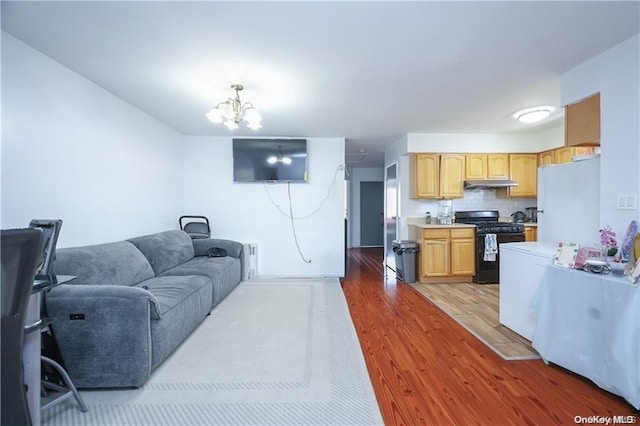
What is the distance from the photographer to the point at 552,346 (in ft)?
6.67

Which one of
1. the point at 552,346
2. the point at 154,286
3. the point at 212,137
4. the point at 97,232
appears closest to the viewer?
the point at 552,346

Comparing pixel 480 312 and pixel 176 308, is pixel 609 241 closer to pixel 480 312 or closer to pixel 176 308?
pixel 480 312

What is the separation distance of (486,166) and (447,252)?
5.10ft

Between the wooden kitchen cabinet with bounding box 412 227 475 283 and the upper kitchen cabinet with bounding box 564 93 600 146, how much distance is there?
201cm

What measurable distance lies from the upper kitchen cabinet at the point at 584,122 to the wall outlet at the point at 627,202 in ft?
1.67

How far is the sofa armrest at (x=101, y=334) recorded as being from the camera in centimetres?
177

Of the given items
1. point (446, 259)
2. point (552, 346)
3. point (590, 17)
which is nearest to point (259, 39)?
point (590, 17)

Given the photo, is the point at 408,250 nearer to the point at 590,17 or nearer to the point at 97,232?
the point at 590,17

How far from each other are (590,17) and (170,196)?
15.2 feet

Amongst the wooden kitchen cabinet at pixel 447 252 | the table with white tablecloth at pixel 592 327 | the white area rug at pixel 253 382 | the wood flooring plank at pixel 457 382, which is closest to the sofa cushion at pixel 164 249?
the white area rug at pixel 253 382

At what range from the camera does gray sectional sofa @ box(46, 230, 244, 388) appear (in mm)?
→ 1775

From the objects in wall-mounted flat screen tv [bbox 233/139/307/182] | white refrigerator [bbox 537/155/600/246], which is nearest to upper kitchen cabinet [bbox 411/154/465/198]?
white refrigerator [bbox 537/155/600/246]

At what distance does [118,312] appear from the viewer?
70.8 inches

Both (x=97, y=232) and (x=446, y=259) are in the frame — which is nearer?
(x=97, y=232)
